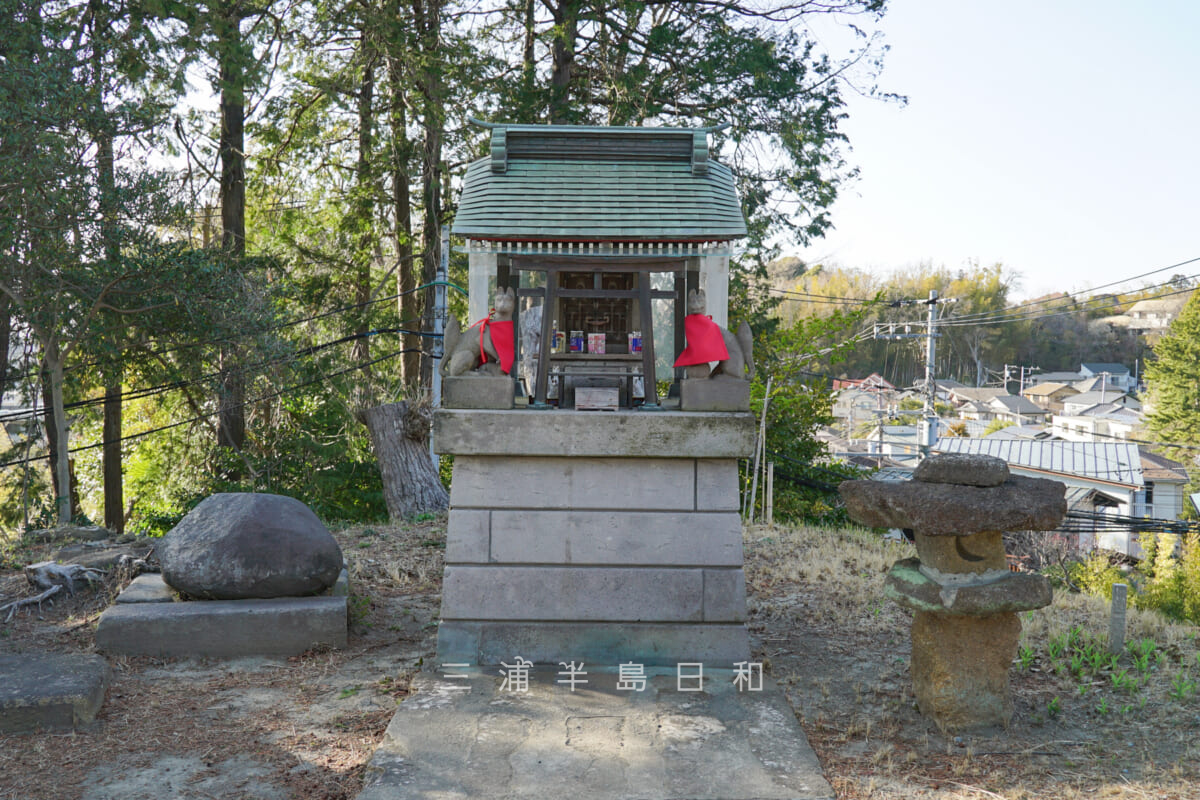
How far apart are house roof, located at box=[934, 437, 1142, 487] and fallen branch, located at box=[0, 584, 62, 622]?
25686mm

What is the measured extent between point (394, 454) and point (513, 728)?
27.3 ft

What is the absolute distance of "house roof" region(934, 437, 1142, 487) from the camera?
28.6 metres

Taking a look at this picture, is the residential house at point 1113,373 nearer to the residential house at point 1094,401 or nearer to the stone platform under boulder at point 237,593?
the residential house at point 1094,401

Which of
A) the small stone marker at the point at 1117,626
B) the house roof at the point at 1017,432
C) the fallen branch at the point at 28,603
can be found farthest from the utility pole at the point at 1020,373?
the fallen branch at the point at 28,603

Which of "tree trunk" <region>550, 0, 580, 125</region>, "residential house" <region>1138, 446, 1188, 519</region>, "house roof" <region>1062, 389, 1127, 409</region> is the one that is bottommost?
"residential house" <region>1138, 446, 1188, 519</region>

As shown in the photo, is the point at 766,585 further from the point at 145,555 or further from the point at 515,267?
the point at 145,555

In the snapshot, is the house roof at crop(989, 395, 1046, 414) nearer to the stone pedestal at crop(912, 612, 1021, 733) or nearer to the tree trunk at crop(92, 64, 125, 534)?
the tree trunk at crop(92, 64, 125, 534)

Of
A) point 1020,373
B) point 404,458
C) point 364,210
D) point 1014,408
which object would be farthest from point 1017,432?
point 404,458

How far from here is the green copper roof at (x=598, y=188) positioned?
6141 millimetres

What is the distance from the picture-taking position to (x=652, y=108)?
15156mm

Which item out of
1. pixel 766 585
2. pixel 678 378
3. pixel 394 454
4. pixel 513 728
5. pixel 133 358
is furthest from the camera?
pixel 133 358

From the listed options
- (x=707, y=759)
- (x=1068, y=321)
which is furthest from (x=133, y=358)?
(x=1068, y=321)

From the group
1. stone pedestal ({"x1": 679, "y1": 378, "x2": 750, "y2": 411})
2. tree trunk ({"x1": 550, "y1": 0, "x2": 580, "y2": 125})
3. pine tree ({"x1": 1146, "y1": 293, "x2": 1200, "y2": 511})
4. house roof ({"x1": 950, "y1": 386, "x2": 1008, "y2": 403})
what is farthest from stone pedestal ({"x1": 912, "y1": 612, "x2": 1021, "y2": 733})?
house roof ({"x1": 950, "y1": 386, "x2": 1008, "y2": 403})

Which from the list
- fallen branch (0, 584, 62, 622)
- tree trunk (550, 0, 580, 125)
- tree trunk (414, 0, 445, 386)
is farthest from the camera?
tree trunk (414, 0, 445, 386)
